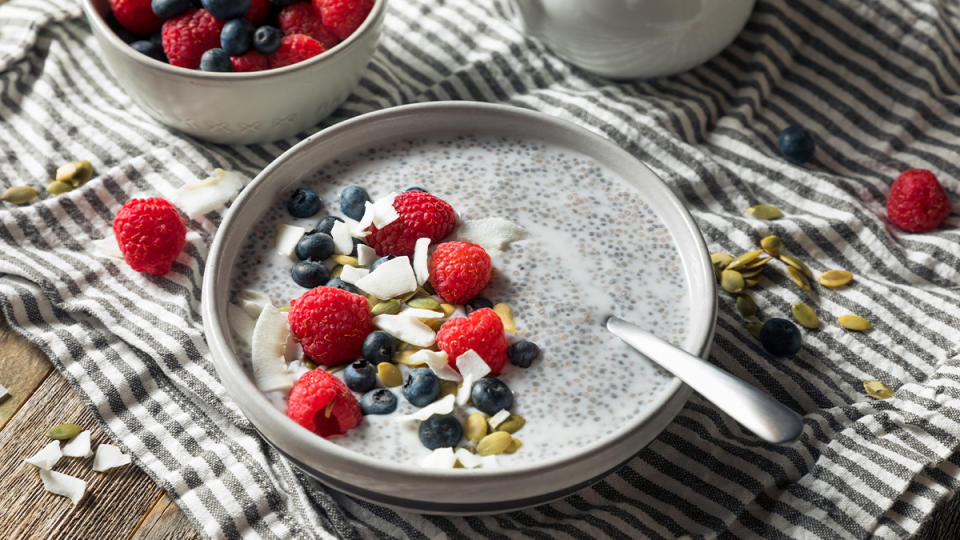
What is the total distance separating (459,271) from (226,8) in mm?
515

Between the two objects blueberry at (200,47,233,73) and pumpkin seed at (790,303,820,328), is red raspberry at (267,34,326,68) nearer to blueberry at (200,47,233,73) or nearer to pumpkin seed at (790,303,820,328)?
blueberry at (200,47,233,73)

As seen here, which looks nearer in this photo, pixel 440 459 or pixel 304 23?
pixel 440 459

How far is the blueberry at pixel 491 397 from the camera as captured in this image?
97 cm

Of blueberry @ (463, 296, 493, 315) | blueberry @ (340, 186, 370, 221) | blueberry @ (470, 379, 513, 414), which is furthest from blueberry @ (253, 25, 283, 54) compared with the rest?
blueberry @ (470, 379, 513, 414)

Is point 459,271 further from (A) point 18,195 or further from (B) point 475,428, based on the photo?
(A) point 18,195

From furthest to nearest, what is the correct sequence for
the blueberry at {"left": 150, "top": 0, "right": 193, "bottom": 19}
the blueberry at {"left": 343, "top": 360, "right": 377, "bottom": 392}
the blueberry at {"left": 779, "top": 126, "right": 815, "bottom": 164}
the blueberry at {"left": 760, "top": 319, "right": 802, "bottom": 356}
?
1. the blueberry at {"left": 779, "top": 126, "right": 815, "bottom": 164}
2. the blueberry at {"left": 150, "top": 0, "right": 193, "bottom": 19}
3. the blueberry at {"left": 760, "top": 319, "right": 802, "bottom": 356}
4. the blueberry at {"left": 343, "top": 360, "right": 377, "bottom": 392}

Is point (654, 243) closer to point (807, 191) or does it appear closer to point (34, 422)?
point (807, 191)

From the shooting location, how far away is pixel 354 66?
1.38 meters

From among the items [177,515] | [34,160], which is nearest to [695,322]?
[177,515]

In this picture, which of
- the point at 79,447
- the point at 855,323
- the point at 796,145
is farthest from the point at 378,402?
the point at 796,145

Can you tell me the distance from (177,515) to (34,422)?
220 mm

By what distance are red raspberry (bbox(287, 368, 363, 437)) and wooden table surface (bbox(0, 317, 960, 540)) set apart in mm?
221

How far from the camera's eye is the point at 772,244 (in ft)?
4.33

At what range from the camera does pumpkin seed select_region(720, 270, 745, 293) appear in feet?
4.16
